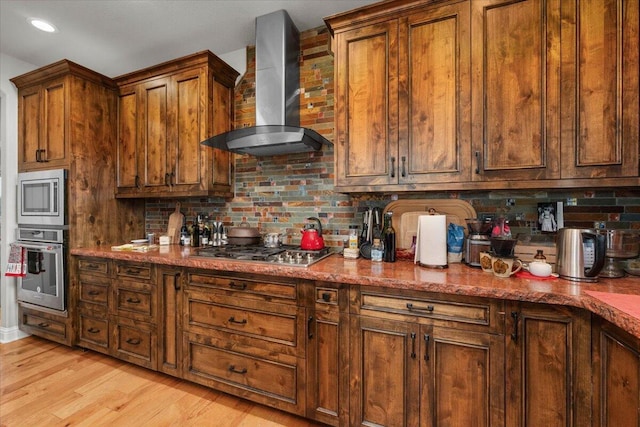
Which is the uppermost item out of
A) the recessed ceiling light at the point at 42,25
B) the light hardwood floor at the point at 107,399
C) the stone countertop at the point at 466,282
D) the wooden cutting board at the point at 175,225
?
the recessed ceiling light at the point at 42,25

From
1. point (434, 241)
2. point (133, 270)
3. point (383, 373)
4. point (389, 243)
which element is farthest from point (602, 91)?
point (133, 270)

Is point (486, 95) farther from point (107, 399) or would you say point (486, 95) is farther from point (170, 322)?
point (107, 399)

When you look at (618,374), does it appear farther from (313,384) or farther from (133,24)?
(133,24)

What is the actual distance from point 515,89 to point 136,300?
2861mm

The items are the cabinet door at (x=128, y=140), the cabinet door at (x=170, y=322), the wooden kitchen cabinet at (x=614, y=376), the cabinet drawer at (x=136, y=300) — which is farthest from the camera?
the cabinet door at (x=128, y=140)

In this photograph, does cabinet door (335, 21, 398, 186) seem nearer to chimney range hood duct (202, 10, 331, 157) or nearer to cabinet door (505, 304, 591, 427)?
chimney range hood duct (202, 10, 331, 157)

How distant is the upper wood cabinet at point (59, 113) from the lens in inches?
101

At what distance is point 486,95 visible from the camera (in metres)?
1.61

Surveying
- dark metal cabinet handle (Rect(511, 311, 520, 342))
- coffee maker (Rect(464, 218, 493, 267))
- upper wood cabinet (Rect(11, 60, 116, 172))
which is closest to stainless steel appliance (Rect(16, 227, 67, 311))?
upper wood cabinet (Rect(11, 60, 116, 172))

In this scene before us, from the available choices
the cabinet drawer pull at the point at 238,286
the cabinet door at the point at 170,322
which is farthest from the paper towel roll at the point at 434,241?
the cabinet door at the point at 170,322

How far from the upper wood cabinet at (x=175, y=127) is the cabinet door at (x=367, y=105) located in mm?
1201

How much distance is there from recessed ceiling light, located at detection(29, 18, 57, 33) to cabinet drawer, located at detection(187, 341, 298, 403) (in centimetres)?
278

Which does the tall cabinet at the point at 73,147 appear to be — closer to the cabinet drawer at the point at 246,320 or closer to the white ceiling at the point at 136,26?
the white ceiling at the point at 136,26

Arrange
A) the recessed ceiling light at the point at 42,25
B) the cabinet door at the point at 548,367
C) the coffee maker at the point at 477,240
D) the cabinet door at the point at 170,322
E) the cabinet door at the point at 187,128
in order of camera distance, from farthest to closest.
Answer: the cabinet door at the point at 187,128 → the recessed ceiling light at the point at 42,25 → the cabinet door at the point at 170,322 → the coffee maker at the point at 477,240 → the cabinet door at the point at 548,367
